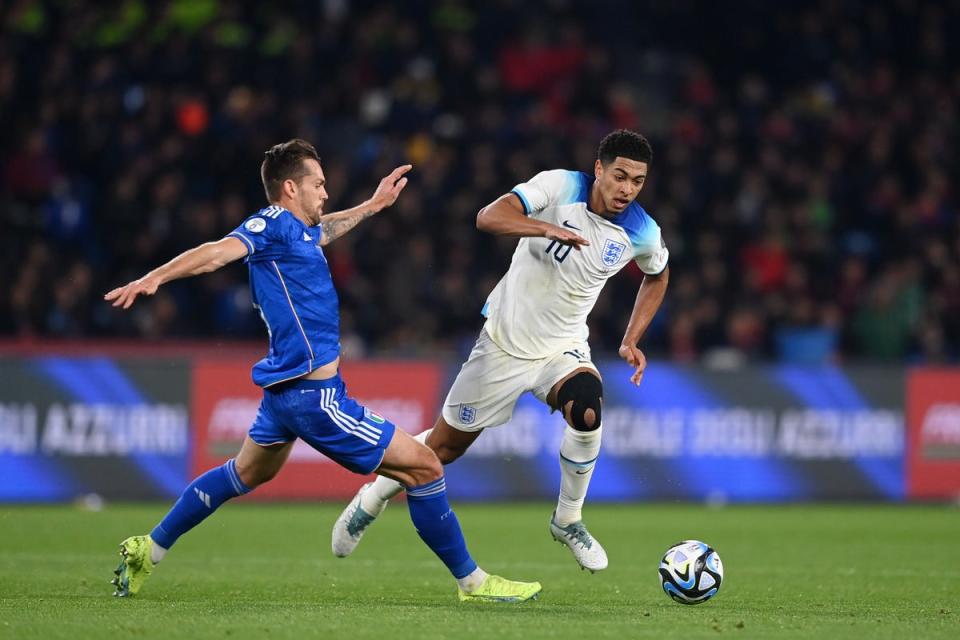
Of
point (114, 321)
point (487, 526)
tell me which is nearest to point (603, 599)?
point (487, 526)

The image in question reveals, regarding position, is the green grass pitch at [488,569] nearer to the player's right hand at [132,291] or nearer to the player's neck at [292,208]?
the player's right hand at [132,291]

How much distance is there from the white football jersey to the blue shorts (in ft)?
4.44

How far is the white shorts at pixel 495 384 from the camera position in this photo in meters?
8.02

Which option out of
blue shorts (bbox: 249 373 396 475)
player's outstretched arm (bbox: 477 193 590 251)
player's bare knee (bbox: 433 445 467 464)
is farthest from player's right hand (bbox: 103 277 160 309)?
player's bare knee (bbox: 433 445 467 464)

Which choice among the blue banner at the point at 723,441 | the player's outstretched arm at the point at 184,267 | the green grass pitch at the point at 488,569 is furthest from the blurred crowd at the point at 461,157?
the player's outstretched arm at the point at 184,267

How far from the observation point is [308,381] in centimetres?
686

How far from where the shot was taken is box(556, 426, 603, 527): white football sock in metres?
7.88

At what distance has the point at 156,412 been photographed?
13.6 m

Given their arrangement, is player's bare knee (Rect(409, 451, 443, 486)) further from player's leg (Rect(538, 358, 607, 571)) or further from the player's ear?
the player's ear

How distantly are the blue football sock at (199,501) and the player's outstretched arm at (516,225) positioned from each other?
1685mm

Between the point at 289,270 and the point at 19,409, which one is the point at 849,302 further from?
the point at 289,270

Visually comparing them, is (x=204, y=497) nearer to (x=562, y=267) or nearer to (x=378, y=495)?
(x=378, y=495)

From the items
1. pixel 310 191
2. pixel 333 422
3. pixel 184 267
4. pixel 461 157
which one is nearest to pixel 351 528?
pixel 333 422

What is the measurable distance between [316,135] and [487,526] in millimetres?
6050
